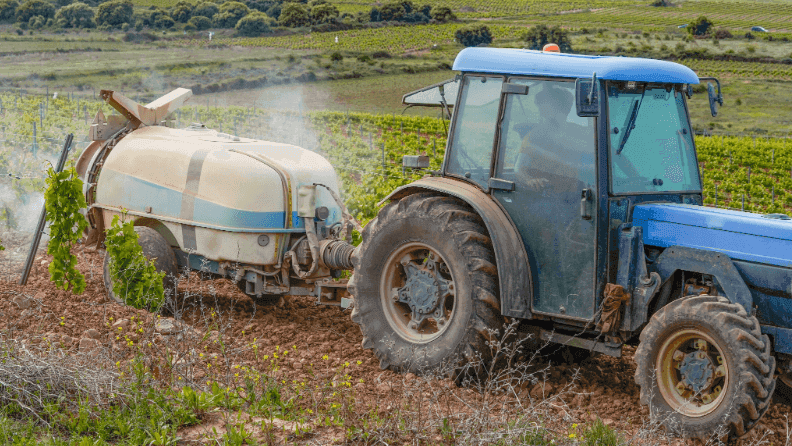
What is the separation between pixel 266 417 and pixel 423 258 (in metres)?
1.88

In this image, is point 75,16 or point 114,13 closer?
point 75,16

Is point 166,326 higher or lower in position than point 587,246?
lower

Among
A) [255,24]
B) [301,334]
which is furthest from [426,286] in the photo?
[255,24]

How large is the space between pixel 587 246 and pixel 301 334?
300 cm

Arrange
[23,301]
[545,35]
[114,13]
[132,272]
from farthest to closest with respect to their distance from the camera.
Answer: [545,35] → [114,13] → [23,301] → [132,272]

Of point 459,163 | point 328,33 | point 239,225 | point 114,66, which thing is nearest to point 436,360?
point 459,163

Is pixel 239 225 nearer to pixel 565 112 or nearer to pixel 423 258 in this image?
pixel 423 258

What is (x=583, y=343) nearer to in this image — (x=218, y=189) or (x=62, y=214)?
(x=218, y=189)

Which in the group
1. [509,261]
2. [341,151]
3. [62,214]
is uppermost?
[509,261]

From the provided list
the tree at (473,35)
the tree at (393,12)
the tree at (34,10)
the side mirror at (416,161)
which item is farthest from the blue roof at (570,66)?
the tree at (393,12)

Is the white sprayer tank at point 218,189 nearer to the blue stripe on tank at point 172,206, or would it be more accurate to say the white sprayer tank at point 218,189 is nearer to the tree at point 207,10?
the blue stripe on tank at point 172,206

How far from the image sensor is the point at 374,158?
28.8 metres

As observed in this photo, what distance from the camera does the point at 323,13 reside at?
209 feet

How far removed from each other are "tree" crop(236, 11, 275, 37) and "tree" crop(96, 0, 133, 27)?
7695 millimetres
